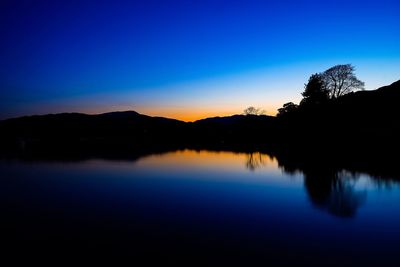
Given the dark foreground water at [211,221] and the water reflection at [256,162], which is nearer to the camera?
the dark foreground water at [211,221]

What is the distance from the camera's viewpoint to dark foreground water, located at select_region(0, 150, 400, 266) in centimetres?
745

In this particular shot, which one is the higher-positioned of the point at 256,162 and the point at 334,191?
the point at 334,191

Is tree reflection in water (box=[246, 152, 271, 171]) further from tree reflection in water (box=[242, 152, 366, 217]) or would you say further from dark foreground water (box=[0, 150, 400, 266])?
dark foreground water (box=[0, 150, 400, 266])

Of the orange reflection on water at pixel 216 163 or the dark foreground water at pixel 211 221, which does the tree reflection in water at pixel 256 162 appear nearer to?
the orange reflection on water at pixel 216 163

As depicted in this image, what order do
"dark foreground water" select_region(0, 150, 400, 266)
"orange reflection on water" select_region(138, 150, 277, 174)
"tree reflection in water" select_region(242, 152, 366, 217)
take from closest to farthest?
"dark foreground water" select_region(0, 150, 400, 266), "tree reflection in water" select_region(242, 152, 366, 217), "orange reflection on water" select_region(138, 150, 277, 174)

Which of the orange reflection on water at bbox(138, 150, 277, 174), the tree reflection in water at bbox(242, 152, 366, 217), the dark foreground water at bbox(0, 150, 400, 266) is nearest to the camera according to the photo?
the dark foreground water at bbox(0, 150, 400, 266)

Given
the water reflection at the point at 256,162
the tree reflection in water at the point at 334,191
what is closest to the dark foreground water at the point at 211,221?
the tree reflection in water at the point at 334,191

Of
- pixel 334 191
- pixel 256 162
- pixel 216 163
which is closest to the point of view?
pixel 334 191

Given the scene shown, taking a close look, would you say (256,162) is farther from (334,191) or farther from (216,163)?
(334,191)

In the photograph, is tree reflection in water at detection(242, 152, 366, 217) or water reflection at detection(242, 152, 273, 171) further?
water reflection at detection(242, 152, 273, 171)

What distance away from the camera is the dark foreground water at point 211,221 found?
7445 mm

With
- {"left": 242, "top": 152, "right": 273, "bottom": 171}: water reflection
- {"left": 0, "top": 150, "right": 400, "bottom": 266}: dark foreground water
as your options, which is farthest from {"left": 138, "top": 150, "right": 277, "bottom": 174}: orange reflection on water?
{"left": 0, "top": 150, "right": 400, "bottom": 266}: dark foreground water

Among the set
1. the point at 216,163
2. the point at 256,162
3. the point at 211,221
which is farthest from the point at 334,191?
the point at 216,163

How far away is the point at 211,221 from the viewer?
416 inches
